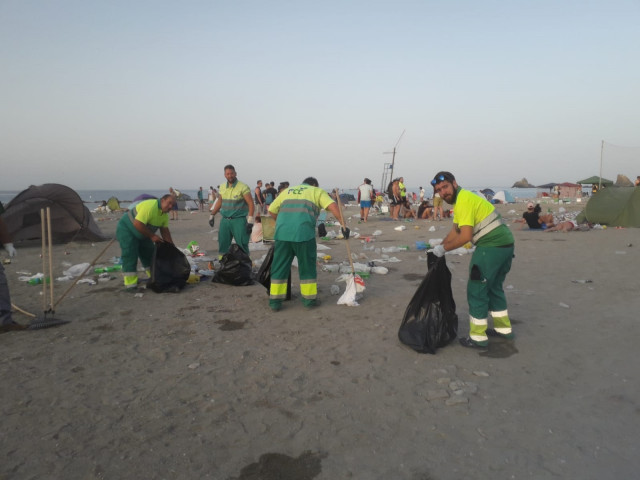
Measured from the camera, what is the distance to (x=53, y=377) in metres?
3.27

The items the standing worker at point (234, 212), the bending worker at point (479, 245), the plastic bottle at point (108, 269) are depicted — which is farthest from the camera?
the plastic bottle at point (108, 269)

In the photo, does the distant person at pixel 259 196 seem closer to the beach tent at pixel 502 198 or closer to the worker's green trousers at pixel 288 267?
the worker's green trousers at pixel 288 267

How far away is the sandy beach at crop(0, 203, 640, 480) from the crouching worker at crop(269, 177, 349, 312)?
283mm

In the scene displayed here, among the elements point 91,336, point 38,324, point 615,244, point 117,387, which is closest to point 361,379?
point 117,387

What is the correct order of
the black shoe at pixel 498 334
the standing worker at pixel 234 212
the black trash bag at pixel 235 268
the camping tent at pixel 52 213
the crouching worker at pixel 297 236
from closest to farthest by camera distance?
1. the black shoe at pixel 498 334
2. the crouching worker at pixel 297 236
3. the black trash bag at pixel 235 268
4. the standing worker at pixel 234 212
5. the camping tent at pixel 52 213

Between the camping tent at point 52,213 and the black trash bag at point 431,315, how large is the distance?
10361mm

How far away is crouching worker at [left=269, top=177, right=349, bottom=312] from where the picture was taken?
476 cm

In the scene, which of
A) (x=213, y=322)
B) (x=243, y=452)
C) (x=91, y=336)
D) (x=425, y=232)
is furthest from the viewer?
(x=425, y=232)

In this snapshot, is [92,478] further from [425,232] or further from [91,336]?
[425,232]

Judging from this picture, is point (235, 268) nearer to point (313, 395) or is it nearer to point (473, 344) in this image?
point (313, 395)

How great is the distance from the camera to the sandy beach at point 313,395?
226 cm

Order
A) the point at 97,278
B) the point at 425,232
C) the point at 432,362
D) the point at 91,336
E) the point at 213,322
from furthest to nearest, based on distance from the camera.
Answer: the point at 425,232, the point at 97,278, the point at 213,322, the point at 91,336, the point at 432,362

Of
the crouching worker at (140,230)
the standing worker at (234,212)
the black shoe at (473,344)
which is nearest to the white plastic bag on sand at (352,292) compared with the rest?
the black shoe at (473,344)

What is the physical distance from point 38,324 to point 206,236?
8.43 meters
